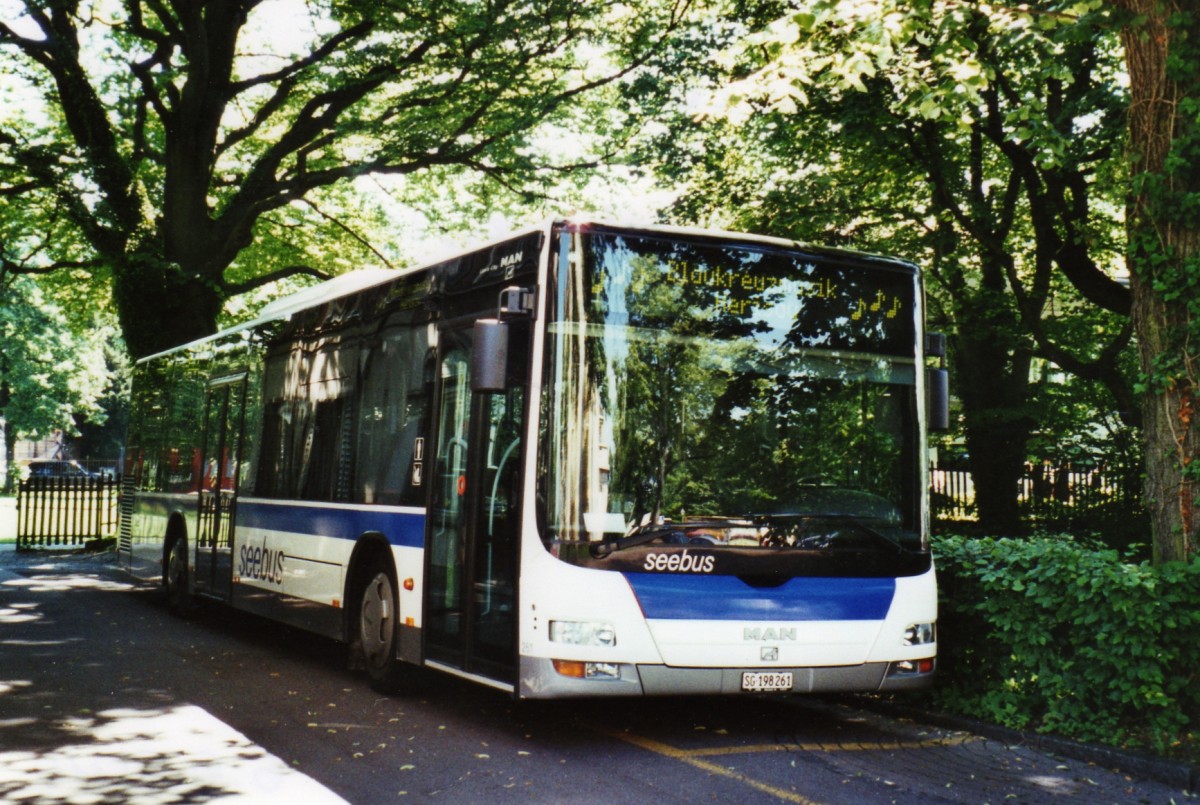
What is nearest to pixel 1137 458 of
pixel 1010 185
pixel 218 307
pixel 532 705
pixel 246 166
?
pixel 1010 185

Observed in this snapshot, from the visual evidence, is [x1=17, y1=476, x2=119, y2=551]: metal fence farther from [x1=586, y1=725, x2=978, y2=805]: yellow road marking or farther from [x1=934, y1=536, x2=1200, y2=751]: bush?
[x1=934, y1=536, x2=1200, y2=751]: bush

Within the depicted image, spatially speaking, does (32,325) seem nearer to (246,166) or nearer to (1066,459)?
(246,166)

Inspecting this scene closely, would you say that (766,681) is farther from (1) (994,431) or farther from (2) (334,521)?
(1) (994,431)

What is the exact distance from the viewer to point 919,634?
27.6ft

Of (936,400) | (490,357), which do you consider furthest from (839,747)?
(490,357)

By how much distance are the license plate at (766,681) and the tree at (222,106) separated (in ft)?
50.1

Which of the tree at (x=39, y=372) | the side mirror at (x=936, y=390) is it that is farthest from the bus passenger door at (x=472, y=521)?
the tree at (x=39, y=372)

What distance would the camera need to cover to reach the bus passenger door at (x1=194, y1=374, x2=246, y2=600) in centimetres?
1368

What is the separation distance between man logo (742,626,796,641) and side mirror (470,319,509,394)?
2.09 m

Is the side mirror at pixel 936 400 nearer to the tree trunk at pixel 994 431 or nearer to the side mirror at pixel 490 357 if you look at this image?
the side mirror at pixel 490 357

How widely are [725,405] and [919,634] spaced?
2016mm

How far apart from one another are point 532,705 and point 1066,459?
13.1 m

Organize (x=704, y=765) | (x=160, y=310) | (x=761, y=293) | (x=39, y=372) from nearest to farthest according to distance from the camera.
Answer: (x=704, y=765)
(x=761, y=293)
(x=160, y=310)
(x=39, y=372)

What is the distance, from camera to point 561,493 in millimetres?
7645
